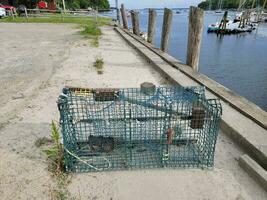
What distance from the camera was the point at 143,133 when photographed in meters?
3.86

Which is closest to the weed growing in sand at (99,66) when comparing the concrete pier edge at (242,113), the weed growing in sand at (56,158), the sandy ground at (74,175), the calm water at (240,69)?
the sandy ground at (74,175)

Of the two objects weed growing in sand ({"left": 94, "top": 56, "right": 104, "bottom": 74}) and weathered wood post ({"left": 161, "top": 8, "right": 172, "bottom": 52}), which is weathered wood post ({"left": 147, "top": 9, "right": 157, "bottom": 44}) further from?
weed growing in sand ({"left": 94, "top": 56, "right": 104, "bottom": 74})

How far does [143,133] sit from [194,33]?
5.26 m

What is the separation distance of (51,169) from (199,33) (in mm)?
6252

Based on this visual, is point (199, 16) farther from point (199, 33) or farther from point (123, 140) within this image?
point (123, 140)

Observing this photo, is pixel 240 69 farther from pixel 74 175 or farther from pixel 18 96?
pixel 74 175

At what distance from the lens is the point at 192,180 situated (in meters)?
3.28

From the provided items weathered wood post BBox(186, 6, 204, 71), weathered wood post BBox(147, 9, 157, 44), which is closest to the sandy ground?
weathered wood post BBox(186, 6, 204, 71)

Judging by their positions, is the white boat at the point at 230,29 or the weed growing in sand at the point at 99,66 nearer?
the weed growing in sand at the point at 99,66

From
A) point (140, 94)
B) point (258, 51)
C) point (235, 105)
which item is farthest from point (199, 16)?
point (258, 51)

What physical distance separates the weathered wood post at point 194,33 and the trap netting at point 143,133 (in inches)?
189

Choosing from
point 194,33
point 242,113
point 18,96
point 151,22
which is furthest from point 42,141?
point 151,22

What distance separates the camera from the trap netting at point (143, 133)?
3375mm

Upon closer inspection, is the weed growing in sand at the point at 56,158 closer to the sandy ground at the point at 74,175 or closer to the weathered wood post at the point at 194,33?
the sandy ground at the point at 74,175
